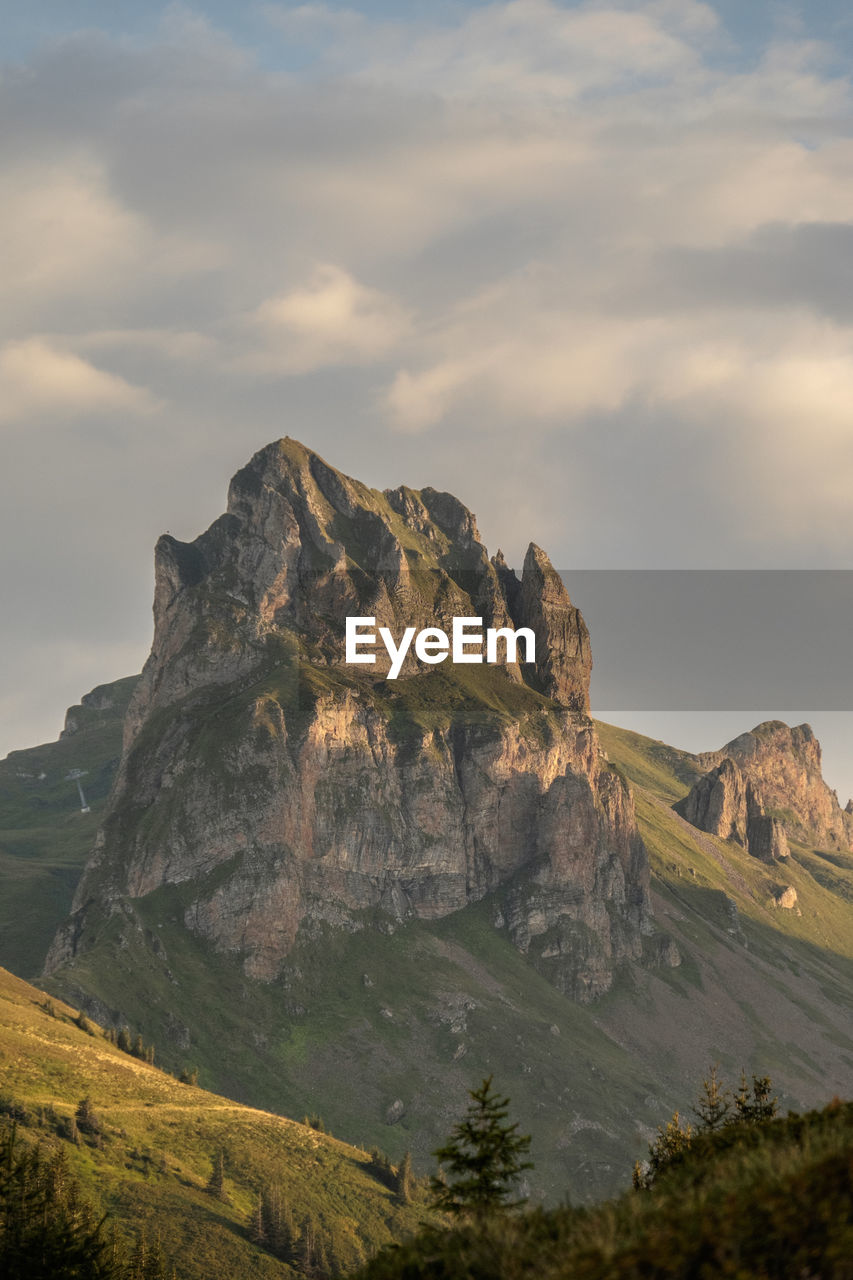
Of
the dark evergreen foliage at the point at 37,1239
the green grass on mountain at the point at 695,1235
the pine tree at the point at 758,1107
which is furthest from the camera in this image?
the dark evergreen foliage at the point at 37,1239

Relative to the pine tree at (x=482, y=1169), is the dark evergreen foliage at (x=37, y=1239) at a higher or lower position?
lower

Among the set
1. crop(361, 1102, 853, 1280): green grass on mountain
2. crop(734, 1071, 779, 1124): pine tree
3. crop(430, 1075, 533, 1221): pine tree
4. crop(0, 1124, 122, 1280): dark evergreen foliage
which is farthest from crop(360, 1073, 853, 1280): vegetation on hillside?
crop(0, 1124, 122, 1280): dark evergreen foliage

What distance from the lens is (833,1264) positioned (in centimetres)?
4494

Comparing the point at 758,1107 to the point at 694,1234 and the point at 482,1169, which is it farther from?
the point at 694,1234

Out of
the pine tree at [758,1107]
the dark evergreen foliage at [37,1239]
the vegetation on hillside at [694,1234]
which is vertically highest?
the vegetation on hillside at [694,1234]

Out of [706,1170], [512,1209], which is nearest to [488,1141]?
[512,1209]

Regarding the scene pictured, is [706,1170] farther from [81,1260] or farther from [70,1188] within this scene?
[70,1188]

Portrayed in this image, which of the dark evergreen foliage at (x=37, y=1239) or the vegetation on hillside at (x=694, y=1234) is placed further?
the dark evergreen foliage at (x=37, y=1239)

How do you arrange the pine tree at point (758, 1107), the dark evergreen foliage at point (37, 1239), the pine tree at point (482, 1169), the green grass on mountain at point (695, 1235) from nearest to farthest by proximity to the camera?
the green grass on mountain at point (695, 1235), the pine tree at point (482, 1169), the pine tree at point (758, 1107), the dark evergreen foliage at point (37, 1239)

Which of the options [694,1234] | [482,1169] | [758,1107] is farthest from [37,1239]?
[694,1234]

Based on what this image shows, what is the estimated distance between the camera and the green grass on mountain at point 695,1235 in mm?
46406

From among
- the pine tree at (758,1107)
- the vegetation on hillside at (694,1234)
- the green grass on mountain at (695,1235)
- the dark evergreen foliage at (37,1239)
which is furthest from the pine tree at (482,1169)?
the dark evergreen foliage at (37,1239)

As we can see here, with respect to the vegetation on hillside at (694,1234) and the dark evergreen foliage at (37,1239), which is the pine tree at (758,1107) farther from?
the dark evergreen foliage at (37,1239)

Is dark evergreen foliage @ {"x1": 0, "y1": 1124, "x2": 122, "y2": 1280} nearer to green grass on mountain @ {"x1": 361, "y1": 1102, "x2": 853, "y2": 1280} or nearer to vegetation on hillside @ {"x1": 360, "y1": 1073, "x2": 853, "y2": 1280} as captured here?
vegetation on hillside @ {"x1": 360, "y1": 1073, "x2": 853, "y2": 1280}
